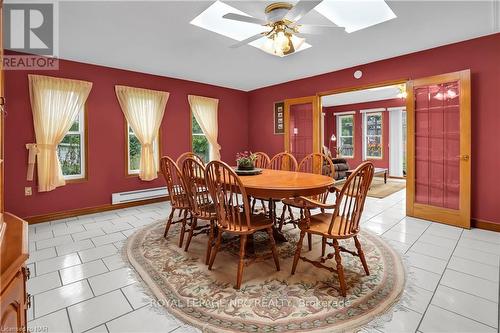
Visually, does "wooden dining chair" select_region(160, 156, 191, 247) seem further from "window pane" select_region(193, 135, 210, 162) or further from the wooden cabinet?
"window pane" select_region(193, 135, 210, 162)

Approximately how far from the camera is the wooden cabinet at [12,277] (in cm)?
79

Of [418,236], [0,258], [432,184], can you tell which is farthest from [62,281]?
[432,184]

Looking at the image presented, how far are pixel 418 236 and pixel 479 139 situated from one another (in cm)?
159

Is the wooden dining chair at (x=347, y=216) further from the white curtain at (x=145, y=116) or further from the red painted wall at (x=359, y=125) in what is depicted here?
the red painted wall at (x=359, y=125)

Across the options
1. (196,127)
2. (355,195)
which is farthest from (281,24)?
(196,127)

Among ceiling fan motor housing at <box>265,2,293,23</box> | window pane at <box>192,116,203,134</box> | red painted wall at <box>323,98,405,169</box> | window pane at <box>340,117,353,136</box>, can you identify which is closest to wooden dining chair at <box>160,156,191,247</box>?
ceiling fan motor housing at <box>265,2,293,23</box>

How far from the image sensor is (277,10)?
2.41m

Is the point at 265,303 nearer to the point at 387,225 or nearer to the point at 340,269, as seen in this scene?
the point at 340,269

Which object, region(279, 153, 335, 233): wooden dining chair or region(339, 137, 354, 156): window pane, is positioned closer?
region(279, 153, 335, 233): wooden dining chair

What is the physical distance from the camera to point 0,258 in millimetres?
853

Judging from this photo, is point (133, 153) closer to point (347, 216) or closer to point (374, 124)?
point (347, 216)

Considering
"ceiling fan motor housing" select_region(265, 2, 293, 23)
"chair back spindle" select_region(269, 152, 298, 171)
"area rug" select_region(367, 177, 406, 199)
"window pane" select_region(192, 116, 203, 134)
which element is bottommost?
"area rug" select_region(367, 177, 406, 199)

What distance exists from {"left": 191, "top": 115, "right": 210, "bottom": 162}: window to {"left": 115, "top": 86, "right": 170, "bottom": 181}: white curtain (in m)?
Result: 0.86

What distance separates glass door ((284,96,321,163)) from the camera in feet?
16.6
